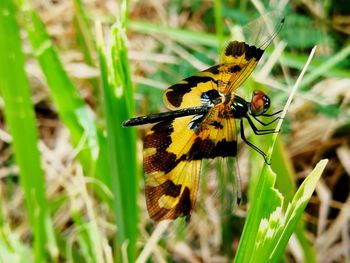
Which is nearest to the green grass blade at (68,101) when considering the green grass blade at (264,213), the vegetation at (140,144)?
the vegetation at (140,144)

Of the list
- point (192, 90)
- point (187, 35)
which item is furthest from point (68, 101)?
point (187, 35)

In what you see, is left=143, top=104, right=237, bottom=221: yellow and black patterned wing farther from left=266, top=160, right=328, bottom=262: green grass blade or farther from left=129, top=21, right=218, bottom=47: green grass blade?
left=129, top=21, right=218, bottom=47: green grass blade

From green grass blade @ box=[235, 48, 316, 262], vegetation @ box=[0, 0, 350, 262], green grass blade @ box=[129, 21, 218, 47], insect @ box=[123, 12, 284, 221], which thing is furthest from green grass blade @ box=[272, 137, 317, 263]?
green grass blade @ box=[129, 21, 218, 47]

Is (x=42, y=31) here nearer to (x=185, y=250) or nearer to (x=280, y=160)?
(x=280, y=160)

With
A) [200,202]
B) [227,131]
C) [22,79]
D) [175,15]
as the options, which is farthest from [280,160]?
[175,15]

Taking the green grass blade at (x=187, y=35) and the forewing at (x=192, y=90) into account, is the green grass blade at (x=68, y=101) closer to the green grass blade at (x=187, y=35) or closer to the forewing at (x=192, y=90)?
the forewing at (x=192, y=90)

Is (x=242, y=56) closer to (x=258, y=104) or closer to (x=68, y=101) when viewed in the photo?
(x=258, y=104)
